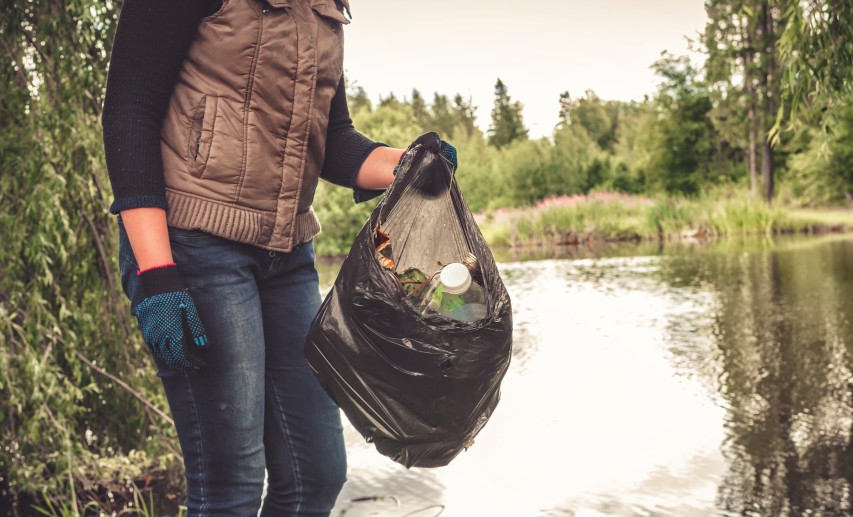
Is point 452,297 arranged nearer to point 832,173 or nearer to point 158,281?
point 158,281

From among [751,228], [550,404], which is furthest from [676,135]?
[550,404]

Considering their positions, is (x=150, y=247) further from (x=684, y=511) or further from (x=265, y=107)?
(x=684, y=511)

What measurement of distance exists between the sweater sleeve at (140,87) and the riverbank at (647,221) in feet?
72.3

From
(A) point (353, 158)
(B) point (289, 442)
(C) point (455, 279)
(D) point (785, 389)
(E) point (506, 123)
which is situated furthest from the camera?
(E) point (506, 123)

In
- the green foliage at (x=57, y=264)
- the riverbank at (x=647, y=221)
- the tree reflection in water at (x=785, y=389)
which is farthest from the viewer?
the riverbank at (x=647, y=221)

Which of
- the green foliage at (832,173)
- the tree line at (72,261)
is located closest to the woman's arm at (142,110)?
the tree line at (72,261)

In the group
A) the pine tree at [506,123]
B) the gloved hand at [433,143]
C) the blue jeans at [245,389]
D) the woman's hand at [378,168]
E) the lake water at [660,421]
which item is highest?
the pine tree at [506,123]

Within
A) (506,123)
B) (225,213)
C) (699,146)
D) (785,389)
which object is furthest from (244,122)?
(506,123)

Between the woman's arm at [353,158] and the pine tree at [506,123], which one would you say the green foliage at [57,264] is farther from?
the pine tree at [506,123]

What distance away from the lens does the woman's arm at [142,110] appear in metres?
1.76

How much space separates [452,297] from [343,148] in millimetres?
541

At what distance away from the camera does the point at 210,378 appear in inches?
72.6

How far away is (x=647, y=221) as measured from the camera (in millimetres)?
24109

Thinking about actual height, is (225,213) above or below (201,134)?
below
